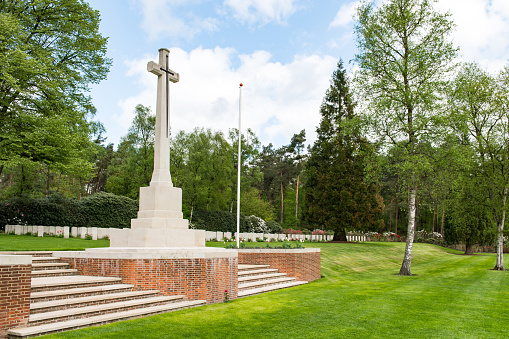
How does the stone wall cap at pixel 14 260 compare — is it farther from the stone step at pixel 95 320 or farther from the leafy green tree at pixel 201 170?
the leafy green tree at pixel 201 170

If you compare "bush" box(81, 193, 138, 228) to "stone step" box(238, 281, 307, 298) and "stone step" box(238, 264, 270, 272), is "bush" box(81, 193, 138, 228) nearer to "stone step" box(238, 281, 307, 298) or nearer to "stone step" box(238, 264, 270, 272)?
"stone step" box(238, 264, 270, 272)

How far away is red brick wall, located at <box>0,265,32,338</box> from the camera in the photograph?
5.76 metres

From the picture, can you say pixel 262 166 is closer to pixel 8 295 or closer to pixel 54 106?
pixel 54 106

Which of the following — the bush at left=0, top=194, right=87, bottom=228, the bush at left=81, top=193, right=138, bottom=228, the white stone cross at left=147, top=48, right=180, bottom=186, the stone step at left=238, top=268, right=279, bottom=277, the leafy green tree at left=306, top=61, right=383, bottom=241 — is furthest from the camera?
the leafy green tree at left=306, top=61, right=383, bottom=241

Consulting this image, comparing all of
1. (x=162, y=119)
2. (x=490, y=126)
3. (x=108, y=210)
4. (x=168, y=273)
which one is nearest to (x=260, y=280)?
(x=168, y=273)

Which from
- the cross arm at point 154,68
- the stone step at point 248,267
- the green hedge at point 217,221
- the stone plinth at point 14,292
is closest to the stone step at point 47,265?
the stone plinth at point 14,292

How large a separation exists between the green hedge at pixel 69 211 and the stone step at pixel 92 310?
15.4m

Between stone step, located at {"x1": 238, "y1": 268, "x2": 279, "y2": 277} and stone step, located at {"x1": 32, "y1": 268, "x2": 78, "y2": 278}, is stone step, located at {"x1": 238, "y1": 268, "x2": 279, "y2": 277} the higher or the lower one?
the lower one

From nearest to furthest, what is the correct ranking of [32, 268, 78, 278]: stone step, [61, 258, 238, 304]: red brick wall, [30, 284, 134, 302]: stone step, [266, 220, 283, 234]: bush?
[30, 284, 134, 302]: stone step → [32, 268, 78, 278]: stone step → [61, 258, 238, 304]: red brick wall → [266, 220, 283, 234]: bush

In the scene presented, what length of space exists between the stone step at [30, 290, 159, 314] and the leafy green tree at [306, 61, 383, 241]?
27780 mm

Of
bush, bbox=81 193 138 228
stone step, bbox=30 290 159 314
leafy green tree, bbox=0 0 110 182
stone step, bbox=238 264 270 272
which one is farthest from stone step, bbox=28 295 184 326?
bush, bbox=81 193 138 228

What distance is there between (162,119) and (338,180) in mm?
25977

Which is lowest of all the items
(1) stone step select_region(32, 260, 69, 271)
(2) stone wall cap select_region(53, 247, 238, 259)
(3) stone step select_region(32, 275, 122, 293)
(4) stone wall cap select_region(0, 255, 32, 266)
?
(3) stone step select_region(32, 275, 122, 293)

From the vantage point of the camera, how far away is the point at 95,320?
261 inches
